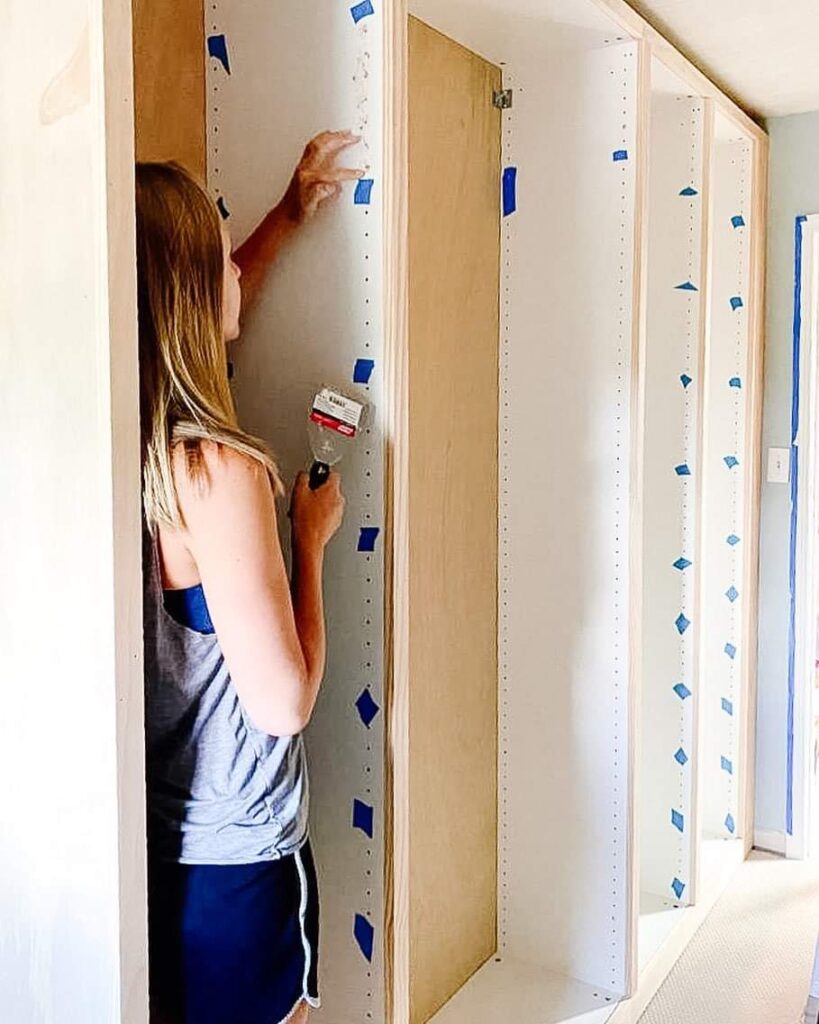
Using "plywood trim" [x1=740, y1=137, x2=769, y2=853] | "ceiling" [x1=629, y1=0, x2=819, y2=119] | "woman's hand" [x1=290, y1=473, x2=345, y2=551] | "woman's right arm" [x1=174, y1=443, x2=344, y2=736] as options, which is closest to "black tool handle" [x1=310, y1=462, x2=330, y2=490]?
"woman's hand" [x1=290, y1=473, x2=345, y2=551]

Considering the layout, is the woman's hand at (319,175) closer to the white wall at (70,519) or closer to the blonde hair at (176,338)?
the blonde hair at (176,338)

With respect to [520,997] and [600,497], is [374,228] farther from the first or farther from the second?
[520,997]

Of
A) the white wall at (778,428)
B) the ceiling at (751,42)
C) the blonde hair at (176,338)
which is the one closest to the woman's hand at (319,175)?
the blonde hair at (176,338)

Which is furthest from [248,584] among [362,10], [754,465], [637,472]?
[754,465]

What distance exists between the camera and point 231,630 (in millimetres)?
1156

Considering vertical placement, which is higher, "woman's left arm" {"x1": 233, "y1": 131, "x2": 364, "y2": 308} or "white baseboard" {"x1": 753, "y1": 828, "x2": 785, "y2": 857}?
"woman's left arm" {"x1": 233, "y1": 131, "x2": 364, "y2": 308}

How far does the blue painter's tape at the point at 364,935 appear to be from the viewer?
1.46m

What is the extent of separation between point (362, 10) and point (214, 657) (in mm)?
856

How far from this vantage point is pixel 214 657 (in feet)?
4.00

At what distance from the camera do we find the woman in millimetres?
1140

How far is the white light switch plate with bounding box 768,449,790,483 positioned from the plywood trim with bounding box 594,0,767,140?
93 cm

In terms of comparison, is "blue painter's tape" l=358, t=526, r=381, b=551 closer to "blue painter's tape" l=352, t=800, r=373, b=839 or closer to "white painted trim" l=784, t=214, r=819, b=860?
"blue painter's tape" l=352, t=800, r=373, b=839

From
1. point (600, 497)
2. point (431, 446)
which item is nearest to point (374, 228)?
point (431, 446)

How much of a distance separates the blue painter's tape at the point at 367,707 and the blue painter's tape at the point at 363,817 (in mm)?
114
